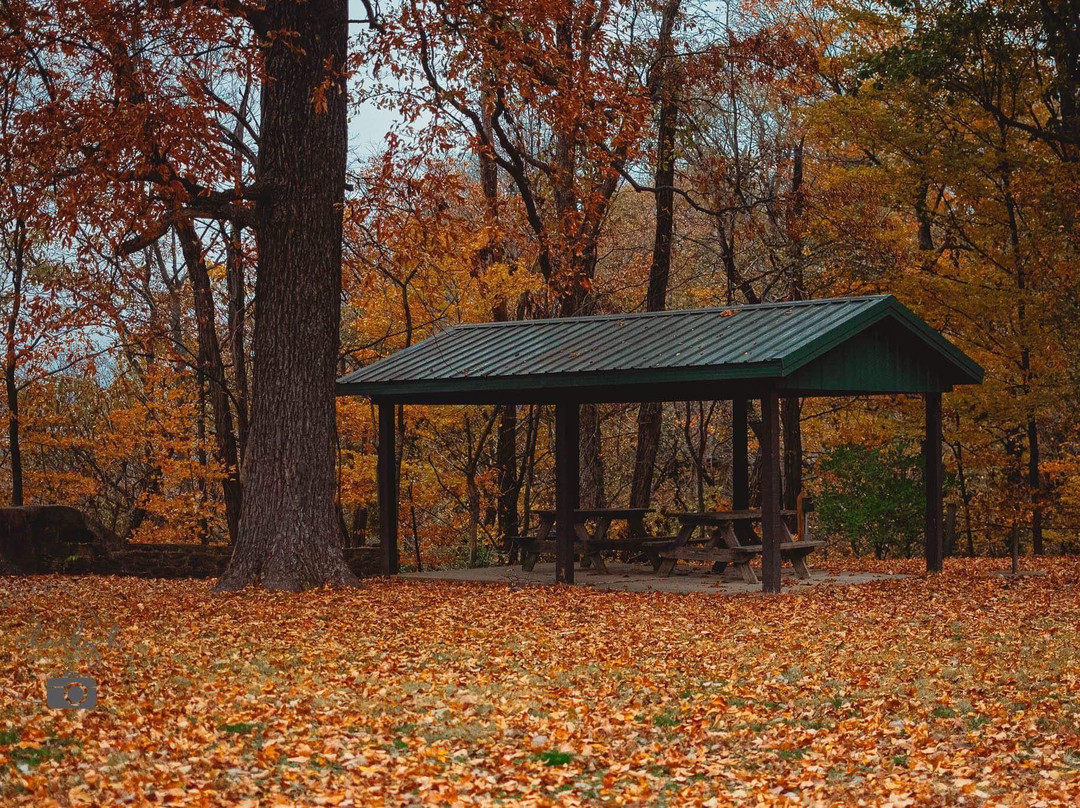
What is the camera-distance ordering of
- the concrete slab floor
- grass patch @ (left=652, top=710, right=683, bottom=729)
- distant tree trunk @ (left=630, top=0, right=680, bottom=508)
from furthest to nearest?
distant tree trunk @ (left=630, top=0, right=680, bottom=508) → the concrete slab floor → grass patch @ (left=652, top=710, right=683, bottom=729)

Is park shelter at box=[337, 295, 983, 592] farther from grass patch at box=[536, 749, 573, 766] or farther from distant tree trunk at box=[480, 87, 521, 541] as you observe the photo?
grass patch at box=[536, 749, 573, 766]

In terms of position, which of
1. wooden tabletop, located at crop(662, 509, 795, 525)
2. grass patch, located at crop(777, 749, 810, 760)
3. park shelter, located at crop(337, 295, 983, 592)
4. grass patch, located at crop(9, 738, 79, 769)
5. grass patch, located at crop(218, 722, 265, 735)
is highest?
park shelter, located at crop(337, 295, 983, 592)

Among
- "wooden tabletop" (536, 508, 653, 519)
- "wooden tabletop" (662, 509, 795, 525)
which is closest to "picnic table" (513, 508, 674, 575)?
"wooden tabletop" (536, 508, 653, 519)

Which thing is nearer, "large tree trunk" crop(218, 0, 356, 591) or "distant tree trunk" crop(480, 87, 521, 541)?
"large tree trunk" crop(218, 0, 356, 591)

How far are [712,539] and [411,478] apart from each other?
7847mm

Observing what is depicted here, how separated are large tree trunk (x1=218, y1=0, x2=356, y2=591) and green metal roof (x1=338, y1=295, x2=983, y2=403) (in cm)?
212

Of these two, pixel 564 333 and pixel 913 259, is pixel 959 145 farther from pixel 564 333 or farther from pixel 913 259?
pixel 564 333

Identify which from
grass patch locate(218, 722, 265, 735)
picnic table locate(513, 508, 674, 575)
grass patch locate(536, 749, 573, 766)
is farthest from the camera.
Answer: picnic table locate(513, 508, 674, 575)

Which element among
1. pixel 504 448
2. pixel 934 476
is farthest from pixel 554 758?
pixel 504 448

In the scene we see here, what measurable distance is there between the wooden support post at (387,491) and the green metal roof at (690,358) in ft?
1.06

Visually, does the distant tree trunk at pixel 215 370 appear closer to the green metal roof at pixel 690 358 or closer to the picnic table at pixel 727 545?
the green metal roof at pixel 690 358

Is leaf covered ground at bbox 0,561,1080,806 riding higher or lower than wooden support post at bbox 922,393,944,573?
lower

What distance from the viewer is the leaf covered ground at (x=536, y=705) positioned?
5.07 meters

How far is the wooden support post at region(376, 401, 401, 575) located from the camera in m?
14.8
